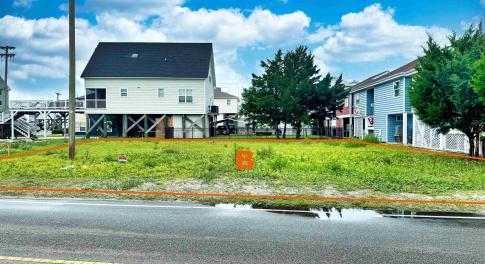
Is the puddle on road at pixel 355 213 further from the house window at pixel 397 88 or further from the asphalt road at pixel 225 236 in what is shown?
the house window at pixel 397 88

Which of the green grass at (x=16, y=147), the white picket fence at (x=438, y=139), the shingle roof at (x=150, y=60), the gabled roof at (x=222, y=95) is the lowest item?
the green grass at (x=16, y=147)

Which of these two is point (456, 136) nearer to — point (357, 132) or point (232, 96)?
point (357, 132)

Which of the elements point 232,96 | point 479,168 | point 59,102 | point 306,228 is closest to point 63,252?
point 306,228

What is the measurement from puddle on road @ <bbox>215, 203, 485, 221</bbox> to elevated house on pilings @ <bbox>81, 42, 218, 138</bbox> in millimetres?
37316

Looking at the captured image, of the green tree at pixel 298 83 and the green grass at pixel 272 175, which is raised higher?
the green tree at pixel 298 83

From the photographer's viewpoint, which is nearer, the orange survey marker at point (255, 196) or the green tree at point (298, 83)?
the orange survey marker at point (255, 196)

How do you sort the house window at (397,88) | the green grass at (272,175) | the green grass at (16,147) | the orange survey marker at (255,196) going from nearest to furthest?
the orange survey marker at (255,196) → the green grass at (272,175) → the green grass at (16,147) → the house window at (397,88)

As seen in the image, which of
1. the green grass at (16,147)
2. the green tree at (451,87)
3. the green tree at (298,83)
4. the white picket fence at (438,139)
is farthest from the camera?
the green tree at (298,83)

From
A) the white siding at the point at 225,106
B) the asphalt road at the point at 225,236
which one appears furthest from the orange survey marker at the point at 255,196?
the white siding at the point at 225,106

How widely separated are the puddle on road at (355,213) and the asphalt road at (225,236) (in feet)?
0.20

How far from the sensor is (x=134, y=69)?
46.3 m

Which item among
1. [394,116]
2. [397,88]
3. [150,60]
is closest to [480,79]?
[397,88]

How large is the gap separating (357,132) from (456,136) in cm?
2258

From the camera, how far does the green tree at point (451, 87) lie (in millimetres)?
18328
